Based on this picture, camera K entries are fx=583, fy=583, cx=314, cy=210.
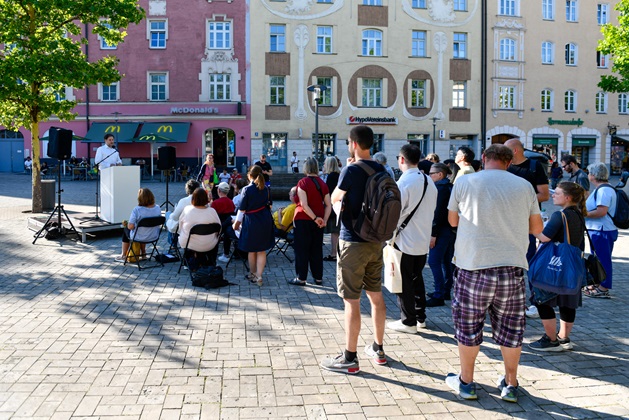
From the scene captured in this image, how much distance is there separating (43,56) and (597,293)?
520 inches

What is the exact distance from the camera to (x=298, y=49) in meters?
33.7

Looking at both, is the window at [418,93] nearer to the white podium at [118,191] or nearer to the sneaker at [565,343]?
the white podium at [118,191]

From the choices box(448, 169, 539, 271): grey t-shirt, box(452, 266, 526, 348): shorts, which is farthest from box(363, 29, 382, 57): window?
box(452, 266, 526, 348): shorts

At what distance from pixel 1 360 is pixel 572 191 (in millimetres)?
5234

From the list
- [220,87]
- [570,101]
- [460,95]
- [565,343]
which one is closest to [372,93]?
[460,95]

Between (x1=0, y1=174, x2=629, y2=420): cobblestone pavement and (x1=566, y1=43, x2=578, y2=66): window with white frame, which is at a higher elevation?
(x1=566, y1=43, x2=578, y2=66): window with white frame

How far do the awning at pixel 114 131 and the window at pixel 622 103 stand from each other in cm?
3054

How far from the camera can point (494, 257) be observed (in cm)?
407

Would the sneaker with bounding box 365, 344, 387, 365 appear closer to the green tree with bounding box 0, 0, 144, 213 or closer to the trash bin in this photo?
the green tree with bounding box 0, 0, 144, 213

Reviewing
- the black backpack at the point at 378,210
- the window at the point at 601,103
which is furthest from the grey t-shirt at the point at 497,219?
the window at the point at 601,103

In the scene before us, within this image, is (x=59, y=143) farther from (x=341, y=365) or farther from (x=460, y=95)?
(x=460, y=95)

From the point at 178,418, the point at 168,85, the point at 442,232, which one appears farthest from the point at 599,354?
the point at 168,85

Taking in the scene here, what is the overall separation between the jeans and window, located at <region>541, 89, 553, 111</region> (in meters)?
33.1

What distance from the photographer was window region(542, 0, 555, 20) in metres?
36.6
